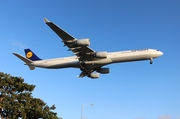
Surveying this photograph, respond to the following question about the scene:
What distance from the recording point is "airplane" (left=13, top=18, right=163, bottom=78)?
48281 mm

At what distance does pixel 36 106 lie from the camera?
5581 cm

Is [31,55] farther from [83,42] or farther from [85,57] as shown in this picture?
[83,42]

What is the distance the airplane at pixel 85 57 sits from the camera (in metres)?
48.3

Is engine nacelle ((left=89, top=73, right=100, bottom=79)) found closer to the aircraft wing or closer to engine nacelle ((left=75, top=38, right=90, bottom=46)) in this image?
the aircraft wing

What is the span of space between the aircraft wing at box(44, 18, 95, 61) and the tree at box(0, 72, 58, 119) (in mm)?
12750

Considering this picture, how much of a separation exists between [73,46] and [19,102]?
1635 centimetres

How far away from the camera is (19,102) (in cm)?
5553

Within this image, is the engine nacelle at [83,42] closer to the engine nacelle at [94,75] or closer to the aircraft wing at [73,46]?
the aircraft wing at [73,46]

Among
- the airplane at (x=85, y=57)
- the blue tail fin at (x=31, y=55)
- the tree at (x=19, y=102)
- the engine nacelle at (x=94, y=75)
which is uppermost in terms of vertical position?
the blue tail fin at (x=31, y=55)

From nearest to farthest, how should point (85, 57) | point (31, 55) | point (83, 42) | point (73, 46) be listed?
1. point (83, 42)
2. point (73, 46)
3. point (85, 57)
4. point (31, 55)

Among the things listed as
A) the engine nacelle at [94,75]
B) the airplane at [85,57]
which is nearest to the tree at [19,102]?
the airplane at [85,57]

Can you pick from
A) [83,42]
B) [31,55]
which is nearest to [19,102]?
[31,55]

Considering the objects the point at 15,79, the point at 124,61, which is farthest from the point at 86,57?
the point at 15,79

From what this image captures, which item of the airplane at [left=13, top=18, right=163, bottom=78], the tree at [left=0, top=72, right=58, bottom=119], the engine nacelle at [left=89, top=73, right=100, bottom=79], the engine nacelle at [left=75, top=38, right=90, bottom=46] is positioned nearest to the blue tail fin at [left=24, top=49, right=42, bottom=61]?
the airplane at [left=13, top=18, right=163, bottom=78]
